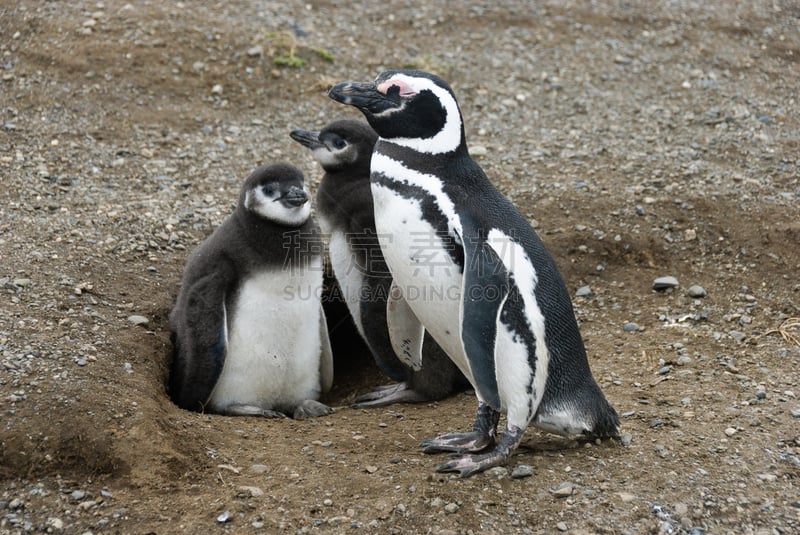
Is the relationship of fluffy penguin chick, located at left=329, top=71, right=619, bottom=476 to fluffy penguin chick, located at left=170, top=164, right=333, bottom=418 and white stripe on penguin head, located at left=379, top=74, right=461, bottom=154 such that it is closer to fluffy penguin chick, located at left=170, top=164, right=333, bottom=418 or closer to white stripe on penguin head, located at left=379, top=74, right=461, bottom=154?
white stripe on penguin head, located at left=379, top=74, right=461, bottom=154

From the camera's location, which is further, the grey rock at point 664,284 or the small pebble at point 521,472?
the grey rock at point 664,284

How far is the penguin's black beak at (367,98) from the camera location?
129 inches

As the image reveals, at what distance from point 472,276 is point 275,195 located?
4.88ft

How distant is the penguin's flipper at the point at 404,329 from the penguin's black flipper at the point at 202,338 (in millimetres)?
842

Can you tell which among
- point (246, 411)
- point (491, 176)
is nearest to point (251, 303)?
point (246, 411)

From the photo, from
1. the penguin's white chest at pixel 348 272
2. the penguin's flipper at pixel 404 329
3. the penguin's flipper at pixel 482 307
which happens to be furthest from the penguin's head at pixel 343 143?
the penguin's flipper at pixel 482 307

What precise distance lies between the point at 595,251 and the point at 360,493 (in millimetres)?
2551

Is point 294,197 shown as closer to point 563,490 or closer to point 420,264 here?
point 420,264

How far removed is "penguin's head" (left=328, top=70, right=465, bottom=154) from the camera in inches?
128

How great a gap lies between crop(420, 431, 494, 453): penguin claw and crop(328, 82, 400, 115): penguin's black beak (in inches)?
52.3

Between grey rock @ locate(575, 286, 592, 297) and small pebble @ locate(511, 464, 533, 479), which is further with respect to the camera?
grey rock @ locate(575, 286, 592, 297)

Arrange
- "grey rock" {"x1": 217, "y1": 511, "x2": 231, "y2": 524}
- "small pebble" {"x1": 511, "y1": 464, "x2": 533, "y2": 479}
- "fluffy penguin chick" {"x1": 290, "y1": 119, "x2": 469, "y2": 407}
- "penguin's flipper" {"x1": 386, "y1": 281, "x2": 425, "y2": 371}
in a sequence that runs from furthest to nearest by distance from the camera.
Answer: "fluffy penguin chick" {"x1": 290, "y1": 119, "x2": 469, "y2": 407}, "penguin's flipper" {"x1": 386, "y1": 281, "x2": 425, "y2": 371}, "small pebble" {"x1": 511, "y1": 464, "x2": 533, "y2": 479}, "grey rock" {"x1": 217, "y1": 511, "x2": 231, "y2": 524}

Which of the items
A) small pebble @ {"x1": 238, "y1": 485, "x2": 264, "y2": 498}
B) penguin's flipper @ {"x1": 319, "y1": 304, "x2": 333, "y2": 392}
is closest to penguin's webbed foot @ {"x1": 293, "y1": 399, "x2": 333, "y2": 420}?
penguin's flipper @ {"x1": 319, "y1": 304, "x2": 333, "y2": 392}

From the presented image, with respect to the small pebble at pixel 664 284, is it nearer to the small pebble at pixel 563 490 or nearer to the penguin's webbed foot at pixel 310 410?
the penguin's webbed foot at pixel 310 410
